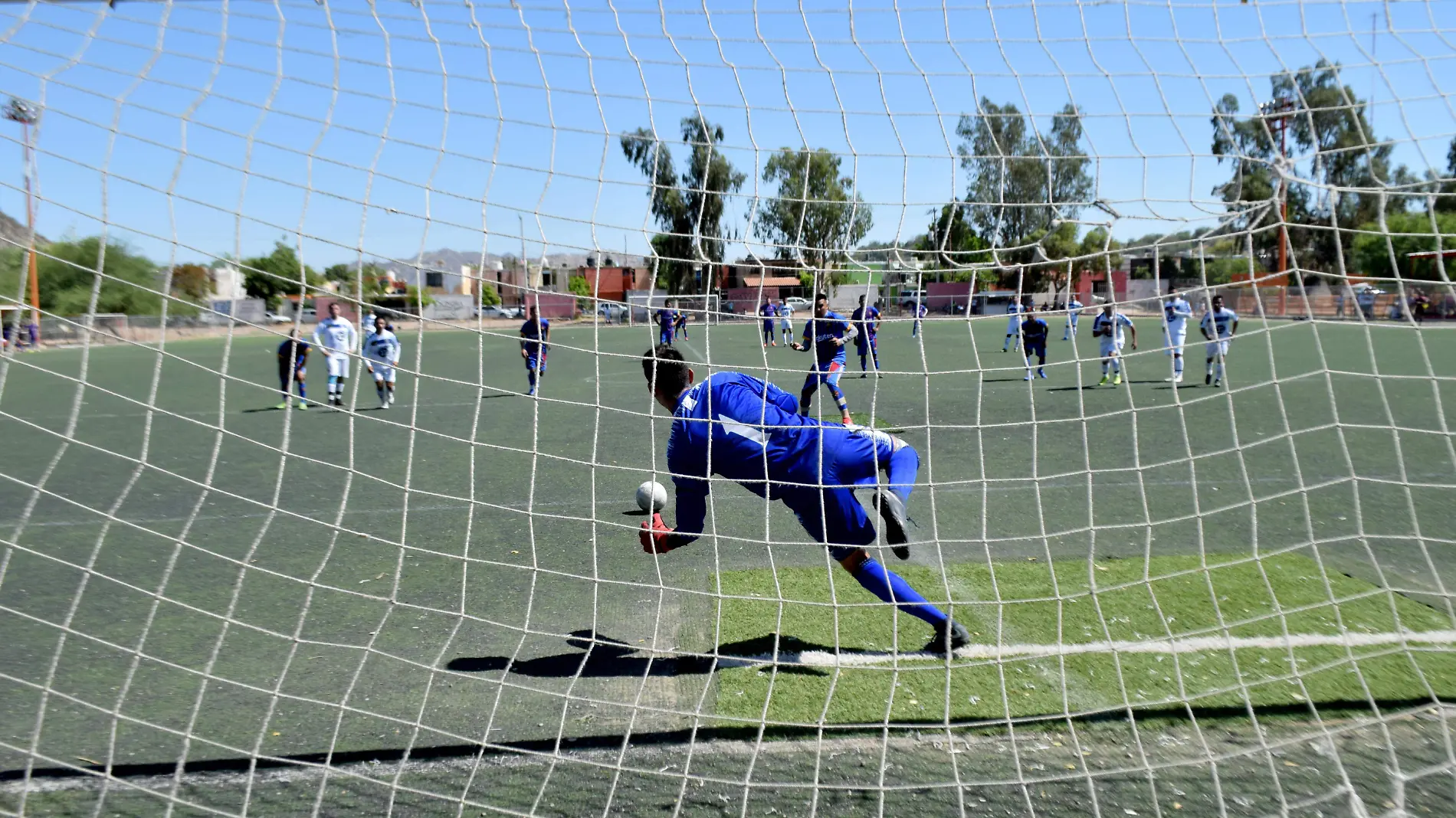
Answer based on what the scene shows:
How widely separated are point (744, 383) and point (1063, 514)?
342 cm

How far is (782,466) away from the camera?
13.5 feet

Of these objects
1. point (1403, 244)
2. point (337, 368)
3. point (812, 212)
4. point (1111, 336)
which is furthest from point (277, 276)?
point (337, 368)

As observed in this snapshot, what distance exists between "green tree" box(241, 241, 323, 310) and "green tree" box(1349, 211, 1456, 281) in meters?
3.61

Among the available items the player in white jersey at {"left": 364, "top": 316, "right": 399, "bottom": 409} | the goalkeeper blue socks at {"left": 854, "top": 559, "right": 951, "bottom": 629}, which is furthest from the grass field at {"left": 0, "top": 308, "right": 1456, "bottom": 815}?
the player in white jersey at {"left": 364, "top": 316, "right": 399, "bottom": 409}

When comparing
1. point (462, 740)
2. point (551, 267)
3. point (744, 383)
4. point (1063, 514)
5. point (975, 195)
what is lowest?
point (462, 740)

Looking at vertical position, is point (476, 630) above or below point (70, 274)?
below

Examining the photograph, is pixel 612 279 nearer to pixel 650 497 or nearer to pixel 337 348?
pixel 650 497

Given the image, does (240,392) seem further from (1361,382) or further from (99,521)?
(1361,382)

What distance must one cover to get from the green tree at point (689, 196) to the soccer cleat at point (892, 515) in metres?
1.19

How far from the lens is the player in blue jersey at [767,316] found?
4.00 metres

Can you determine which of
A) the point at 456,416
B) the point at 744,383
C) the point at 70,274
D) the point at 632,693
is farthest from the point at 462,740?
the point at 456,416

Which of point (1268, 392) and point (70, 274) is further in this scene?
point (1268, 392)

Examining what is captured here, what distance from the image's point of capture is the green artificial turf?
3.75 metres

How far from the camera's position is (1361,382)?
1388 cm
